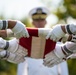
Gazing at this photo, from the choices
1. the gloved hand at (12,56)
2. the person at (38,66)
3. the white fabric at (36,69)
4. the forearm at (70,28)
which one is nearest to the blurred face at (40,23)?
the person at (38,66)

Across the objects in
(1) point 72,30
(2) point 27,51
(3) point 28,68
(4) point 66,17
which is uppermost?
(1) point 72,30

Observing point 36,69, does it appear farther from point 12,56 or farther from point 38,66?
point 12,56

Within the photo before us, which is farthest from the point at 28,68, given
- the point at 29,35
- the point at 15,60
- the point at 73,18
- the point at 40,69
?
the point at 73,18

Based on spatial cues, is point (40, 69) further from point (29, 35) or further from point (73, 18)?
point (73, 18)

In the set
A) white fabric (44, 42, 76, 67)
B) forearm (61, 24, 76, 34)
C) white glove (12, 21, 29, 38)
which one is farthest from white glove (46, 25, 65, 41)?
white fabric (44, 42, 76, 67)

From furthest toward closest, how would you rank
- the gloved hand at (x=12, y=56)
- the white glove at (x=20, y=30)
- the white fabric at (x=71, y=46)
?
1. the gloved hand at (x=12, y=56)
2. the white fabric at (x=71, y=46)
3. the white glove at (x=20, y=30)

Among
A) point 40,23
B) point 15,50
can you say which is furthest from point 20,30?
point 40,23

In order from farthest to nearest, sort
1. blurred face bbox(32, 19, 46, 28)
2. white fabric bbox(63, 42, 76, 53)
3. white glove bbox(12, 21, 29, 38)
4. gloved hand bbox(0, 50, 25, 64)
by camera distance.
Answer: blurred face bbox(32, 19, 46, 28), gloved hand bbox(0, 50, 25, 64), white fabric bbox(63, 42, 76, 53), white glove bbox(12, 21, 29, 38)

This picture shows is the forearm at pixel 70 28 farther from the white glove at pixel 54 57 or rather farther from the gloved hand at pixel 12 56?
the gloved hand at pixel 12 56

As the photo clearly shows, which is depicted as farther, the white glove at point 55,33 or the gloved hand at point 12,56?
the gloved hand at point 12,56

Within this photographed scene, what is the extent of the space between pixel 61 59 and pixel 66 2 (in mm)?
7631

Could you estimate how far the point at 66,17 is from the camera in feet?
36.6

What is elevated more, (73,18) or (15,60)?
(15,60)

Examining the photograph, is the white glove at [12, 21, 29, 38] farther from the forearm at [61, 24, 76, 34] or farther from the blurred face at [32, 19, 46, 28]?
the blurred face at [32, 19, 46, 28]
